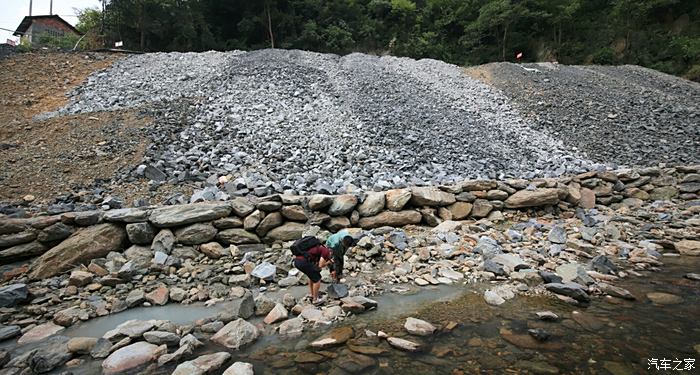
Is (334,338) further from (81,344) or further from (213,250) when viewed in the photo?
(213,250)

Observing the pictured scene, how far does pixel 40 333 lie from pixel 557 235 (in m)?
7.70

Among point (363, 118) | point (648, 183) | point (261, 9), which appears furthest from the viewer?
point (261, 9)

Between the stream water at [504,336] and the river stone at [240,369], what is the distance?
10 cm

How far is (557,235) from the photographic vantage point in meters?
6.25

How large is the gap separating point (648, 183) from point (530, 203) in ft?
12.7

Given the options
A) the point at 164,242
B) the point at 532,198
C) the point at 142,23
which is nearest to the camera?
the point at 164,242

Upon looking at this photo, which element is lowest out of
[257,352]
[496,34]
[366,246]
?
[257,352]

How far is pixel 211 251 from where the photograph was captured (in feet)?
18.4

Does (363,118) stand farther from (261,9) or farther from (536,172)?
(261,9)

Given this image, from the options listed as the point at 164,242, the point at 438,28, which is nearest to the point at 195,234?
the point at 164,242

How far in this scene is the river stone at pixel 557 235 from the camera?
615cm

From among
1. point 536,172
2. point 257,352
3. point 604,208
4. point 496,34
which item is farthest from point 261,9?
point 257,352

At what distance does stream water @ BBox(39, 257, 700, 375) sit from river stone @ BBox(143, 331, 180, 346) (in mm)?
411

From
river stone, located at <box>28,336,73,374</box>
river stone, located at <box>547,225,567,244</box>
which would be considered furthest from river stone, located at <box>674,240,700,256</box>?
river stone, located at <box>28,336,73,374</box>
